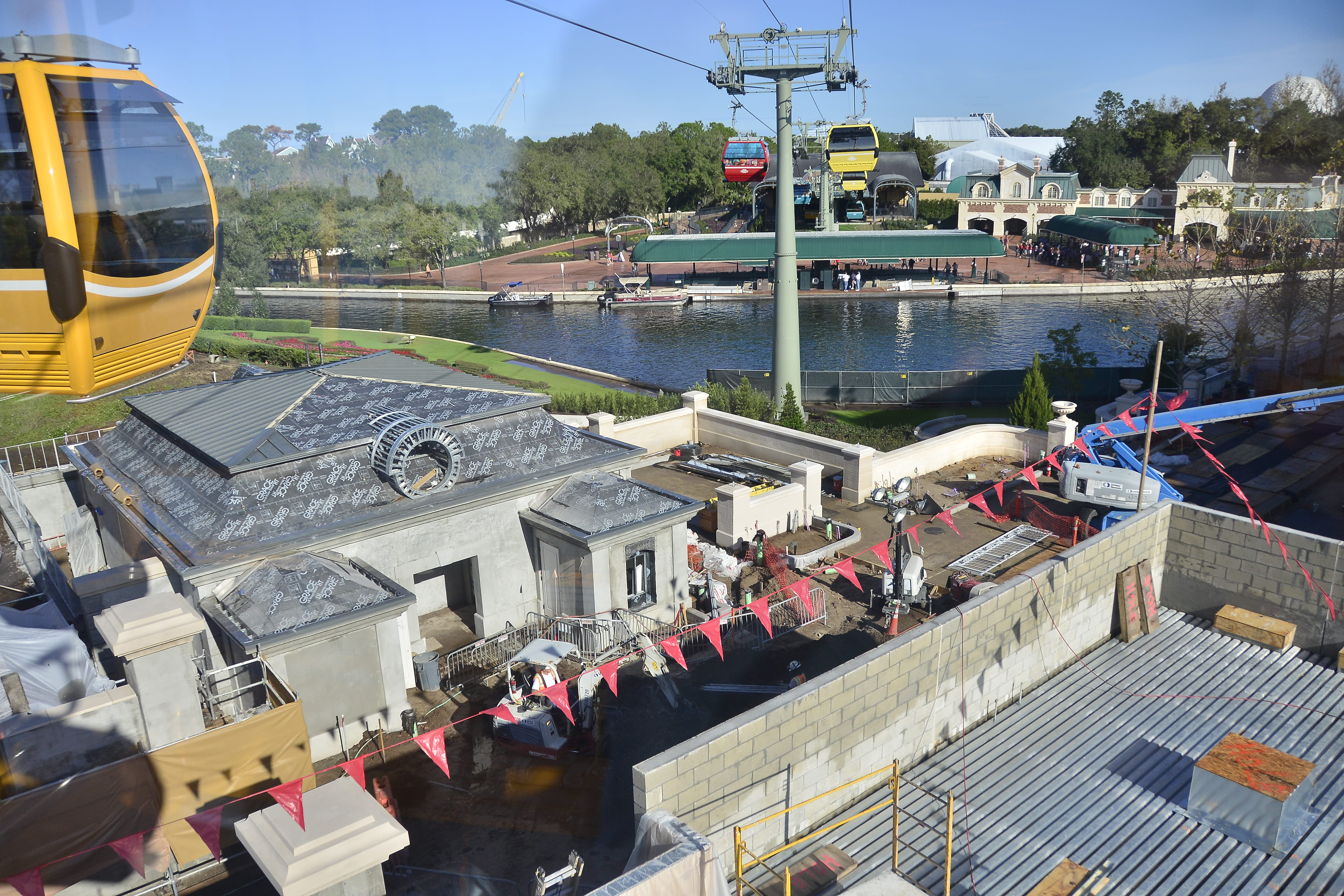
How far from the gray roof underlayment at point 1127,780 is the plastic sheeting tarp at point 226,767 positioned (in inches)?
310

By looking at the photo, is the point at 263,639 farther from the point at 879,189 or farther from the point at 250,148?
the point at 879,189

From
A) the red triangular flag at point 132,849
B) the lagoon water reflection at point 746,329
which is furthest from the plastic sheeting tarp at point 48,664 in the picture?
the lagoon water reflection at point 746,329

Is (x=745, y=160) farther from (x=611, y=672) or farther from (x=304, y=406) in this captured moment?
(x=611, y=672)

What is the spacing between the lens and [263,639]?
49.9ft

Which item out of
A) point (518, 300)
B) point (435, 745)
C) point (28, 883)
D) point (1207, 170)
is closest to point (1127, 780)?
point (435, 745)

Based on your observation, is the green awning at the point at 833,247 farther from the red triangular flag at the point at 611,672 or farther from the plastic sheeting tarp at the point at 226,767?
the plastic sheeting tarp at the point at 226,767

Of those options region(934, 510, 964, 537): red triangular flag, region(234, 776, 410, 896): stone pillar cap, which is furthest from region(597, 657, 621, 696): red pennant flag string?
region(934, 510, 964, 537): red triangular flag

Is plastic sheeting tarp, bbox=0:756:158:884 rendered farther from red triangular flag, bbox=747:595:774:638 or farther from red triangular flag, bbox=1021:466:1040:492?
red triangular flag, bbox=1021:466:1040:492

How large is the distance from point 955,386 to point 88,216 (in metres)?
38.9

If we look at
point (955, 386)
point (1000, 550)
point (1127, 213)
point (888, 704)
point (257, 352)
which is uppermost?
point (1127, 213)

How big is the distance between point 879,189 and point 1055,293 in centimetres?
3738

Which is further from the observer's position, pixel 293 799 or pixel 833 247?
pixel 833 247

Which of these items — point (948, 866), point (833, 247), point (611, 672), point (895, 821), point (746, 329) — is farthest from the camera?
point (833, 247)

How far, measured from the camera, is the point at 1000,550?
24500 mm
